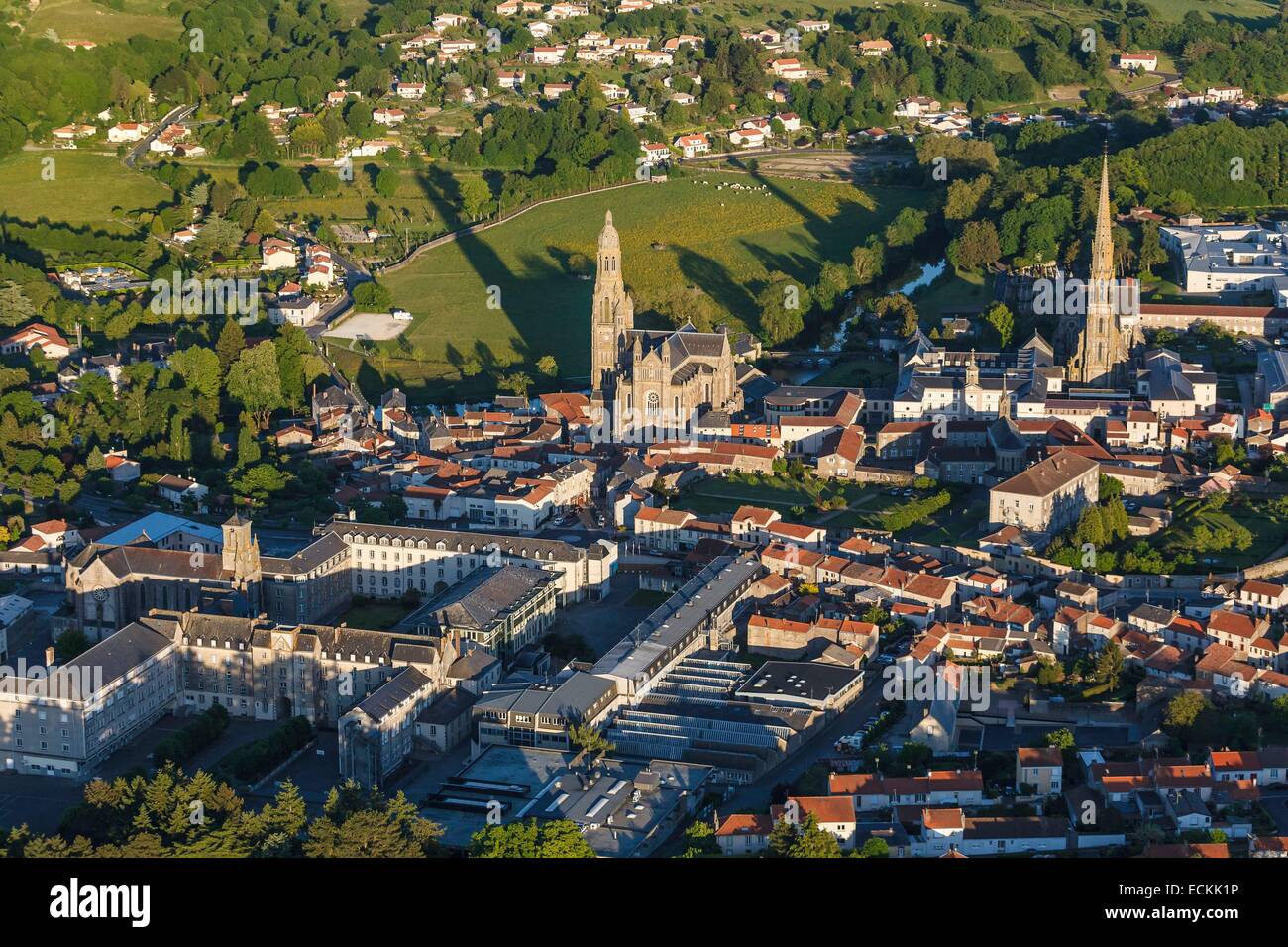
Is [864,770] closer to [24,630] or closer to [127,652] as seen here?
[127,652]

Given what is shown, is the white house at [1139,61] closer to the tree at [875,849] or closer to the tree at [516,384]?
the tree at [516,384]

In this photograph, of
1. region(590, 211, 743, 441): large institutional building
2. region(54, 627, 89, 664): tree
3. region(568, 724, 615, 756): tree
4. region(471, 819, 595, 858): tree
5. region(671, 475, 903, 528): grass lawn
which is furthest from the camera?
region(590, 211, 743, 441): large institutional building

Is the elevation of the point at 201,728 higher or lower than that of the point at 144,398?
lower

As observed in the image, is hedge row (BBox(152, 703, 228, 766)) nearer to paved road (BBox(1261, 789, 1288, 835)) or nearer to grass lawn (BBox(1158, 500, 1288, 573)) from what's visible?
paved road (BBox(1261, 789, 1288, 835))

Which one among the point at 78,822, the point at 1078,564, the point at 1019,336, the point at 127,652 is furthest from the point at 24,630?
the point at 1019,336

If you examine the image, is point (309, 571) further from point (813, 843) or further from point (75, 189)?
point (75, 189)

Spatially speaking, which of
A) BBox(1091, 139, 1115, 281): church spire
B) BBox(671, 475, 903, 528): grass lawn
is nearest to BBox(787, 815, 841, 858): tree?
BBox(671, 475, 903, 528): grass lawn
